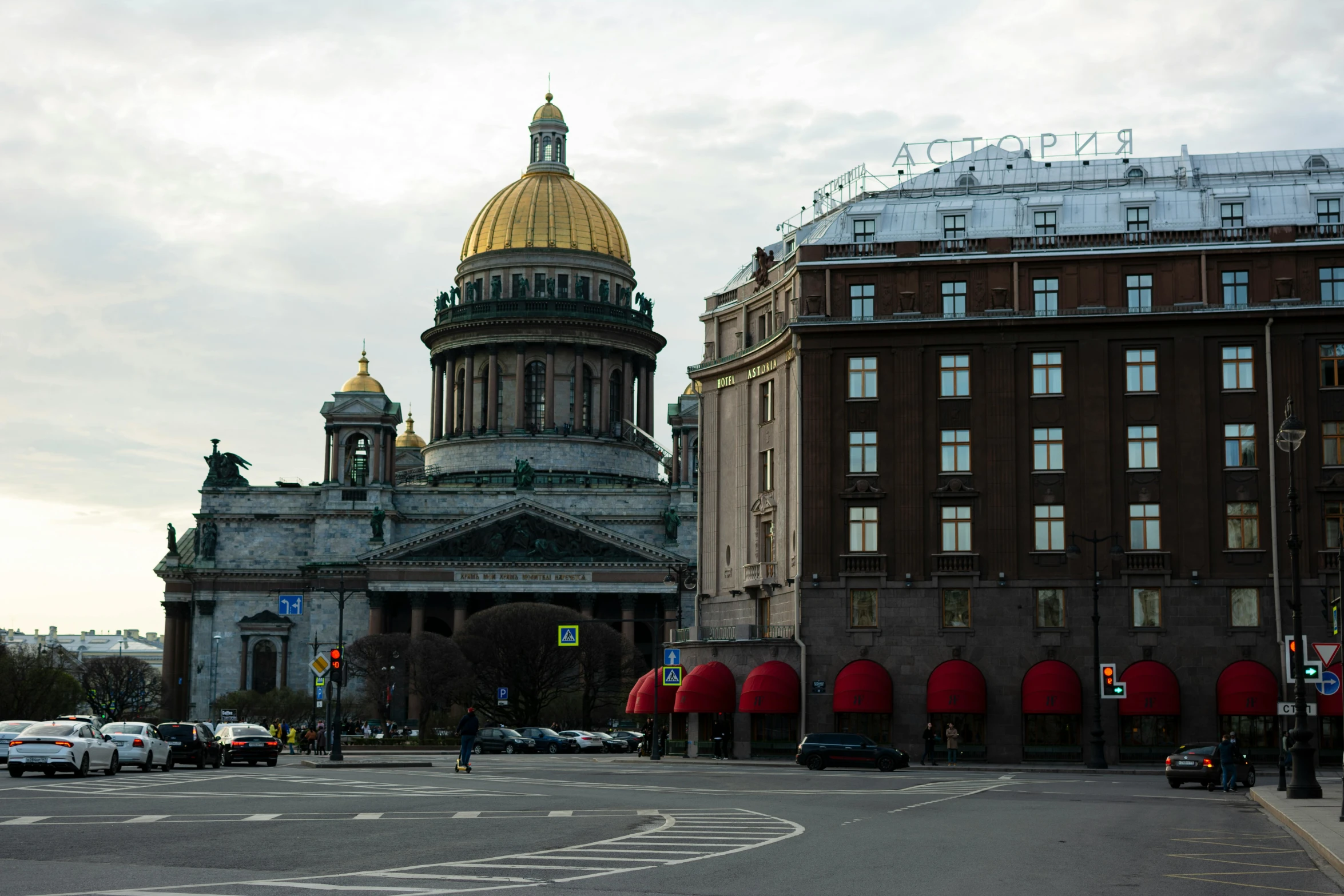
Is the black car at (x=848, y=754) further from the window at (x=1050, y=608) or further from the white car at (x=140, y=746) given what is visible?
the white car at (x=140, y=746)

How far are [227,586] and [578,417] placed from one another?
30.8 metres

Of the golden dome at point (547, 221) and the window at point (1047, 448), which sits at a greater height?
the golden dome at point (547, 221)

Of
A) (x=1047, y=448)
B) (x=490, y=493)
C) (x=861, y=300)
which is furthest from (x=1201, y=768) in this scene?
(x=490, y=493)

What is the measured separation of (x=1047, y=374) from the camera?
64.2 metres

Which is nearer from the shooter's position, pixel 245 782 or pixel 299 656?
pixel 245 782

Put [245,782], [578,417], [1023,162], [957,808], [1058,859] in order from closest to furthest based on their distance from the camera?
[1058,859] → [957,808] → [245,782] → [1023,162] → [578,417]

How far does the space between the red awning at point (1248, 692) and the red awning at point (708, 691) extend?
17.5 meters

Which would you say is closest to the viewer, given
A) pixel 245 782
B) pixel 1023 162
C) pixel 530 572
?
pixel 245 782

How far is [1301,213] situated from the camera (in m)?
65.9

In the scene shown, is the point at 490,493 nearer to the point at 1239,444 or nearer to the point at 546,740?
the point at 546,740

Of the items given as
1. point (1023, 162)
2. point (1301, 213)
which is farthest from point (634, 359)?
point (1301, 213)

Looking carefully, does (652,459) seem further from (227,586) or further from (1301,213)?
(1301,213)

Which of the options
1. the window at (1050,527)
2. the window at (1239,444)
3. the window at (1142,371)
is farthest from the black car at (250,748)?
the window at (1239,444)

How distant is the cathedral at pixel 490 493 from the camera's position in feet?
407
